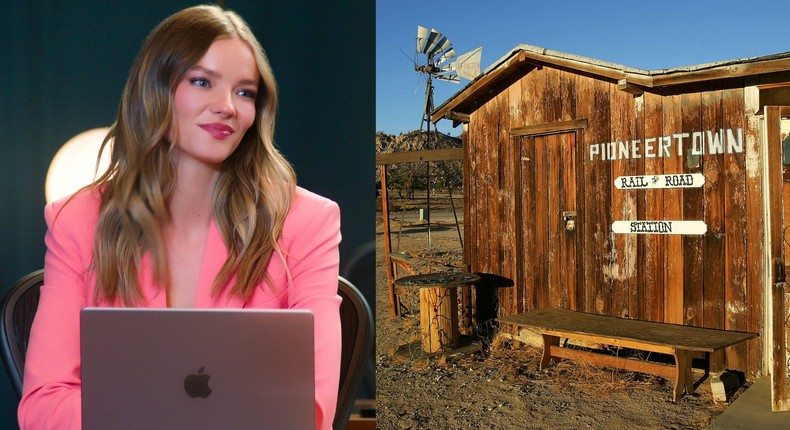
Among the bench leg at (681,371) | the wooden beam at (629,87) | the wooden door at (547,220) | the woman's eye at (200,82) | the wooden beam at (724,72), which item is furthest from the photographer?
the wooden door at (547,220)

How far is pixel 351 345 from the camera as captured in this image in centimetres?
146

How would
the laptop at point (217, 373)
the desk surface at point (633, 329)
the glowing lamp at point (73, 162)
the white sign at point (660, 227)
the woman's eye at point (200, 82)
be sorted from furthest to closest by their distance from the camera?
the white sign at point (660, 227) < the desk surface at point (633, 329) < the glowing lamp at point (73, 162) < the woman's eye at point (200, 82) < the laptop at point (217, 373)

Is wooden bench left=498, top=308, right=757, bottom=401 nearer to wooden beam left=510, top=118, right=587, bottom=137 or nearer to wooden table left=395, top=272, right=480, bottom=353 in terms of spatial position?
wooden table left=395, top=272, right=480, bottom=353

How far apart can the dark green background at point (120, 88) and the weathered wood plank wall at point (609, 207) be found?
8.49 feet

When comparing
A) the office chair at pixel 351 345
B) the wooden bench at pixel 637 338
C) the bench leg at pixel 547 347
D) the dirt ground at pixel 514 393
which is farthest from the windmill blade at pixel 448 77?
the office chair at pixel 351 345

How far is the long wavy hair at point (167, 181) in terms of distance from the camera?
148 centimetres

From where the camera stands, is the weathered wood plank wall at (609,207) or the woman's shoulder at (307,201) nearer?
the woman's shoulder at (307,201)

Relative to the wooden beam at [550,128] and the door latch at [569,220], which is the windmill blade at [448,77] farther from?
the door latch at [569,220]

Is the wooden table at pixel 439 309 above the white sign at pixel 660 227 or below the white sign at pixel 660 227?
below

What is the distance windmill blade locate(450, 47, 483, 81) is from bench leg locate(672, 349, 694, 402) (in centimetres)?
317

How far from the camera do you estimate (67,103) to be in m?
2.21

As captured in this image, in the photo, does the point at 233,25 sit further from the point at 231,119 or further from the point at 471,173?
the point at 471,173

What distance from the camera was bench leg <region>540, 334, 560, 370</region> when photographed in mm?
4532

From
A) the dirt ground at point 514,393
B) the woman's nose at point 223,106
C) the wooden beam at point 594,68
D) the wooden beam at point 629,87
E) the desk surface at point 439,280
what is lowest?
the dirt ground at point 514,393
